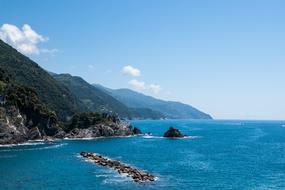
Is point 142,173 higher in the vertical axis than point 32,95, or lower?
lower

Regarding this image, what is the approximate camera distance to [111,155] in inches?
A: 5266

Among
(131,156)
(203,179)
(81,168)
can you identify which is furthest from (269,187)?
(131,156)

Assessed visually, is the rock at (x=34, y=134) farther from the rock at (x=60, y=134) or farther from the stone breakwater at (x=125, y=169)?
the stone breakwater at (x=125, y=169)

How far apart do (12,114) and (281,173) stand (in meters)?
104

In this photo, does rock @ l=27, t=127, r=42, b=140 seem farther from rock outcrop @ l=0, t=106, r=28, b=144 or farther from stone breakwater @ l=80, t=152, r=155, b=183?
stone breakwater @ l=80, t=152, r=155, b=183

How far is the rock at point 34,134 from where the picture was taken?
174 metres

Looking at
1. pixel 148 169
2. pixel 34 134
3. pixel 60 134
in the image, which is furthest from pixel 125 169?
pixel 60 134

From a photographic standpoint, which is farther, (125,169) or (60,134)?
(60,134)

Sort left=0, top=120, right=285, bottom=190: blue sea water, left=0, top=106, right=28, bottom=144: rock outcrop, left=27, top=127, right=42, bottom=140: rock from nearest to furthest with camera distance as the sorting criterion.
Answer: left=0, top=120, right=285, bottom=190: blue sea water
left=0, top=106, right=28, bottom=144: rock outcrop
left=27, top=127, right=42, bottom=140: rock

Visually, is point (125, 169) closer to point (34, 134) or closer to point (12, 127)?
point (12, 127)

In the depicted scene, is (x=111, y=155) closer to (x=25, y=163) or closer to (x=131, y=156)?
(x=131, y=156)

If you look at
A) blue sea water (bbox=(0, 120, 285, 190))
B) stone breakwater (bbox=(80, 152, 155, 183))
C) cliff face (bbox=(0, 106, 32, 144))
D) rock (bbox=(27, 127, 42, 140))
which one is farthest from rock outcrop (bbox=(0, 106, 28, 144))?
stone breakwater (bbox=(80, 152, 155, 183))

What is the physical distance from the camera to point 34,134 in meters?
176

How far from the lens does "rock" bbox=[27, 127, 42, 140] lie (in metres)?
174
